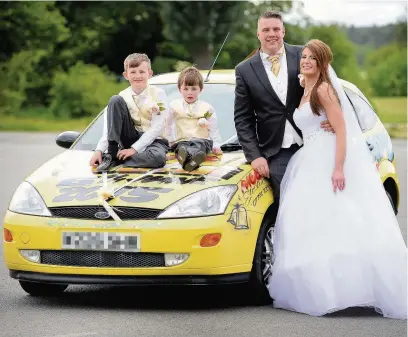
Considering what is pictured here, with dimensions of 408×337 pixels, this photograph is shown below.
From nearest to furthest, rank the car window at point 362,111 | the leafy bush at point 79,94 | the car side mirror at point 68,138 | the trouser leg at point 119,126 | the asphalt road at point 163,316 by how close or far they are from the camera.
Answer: the asphalt road at point 163,316, the trouser leg at point 119,126, the car side mirror at point 68,138, the car window at point 362,111, the leafy bush at point 79,94

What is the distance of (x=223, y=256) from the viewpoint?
303 inches

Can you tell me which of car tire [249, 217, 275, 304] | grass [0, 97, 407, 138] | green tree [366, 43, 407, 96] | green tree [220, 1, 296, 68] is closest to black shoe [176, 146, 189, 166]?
car tire [249, 217, 275, 304]

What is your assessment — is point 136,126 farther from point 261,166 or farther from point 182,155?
point 261,166

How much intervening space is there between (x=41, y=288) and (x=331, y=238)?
212 centimetres

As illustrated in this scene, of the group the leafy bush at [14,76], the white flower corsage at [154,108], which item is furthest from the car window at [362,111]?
the leafy bush at [14,76]

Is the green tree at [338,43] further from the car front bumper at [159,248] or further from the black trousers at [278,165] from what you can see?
the car front bumper at [159,248]

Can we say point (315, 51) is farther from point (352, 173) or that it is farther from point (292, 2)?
point (292, 2)

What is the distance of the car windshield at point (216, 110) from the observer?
29.7 ft

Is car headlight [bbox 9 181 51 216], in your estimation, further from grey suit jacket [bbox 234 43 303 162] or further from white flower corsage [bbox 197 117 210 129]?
grey suit jacket [bbox 234 43 303 162]

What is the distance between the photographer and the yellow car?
25.1ft

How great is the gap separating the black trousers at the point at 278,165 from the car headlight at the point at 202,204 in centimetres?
56

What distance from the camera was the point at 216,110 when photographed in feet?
30.1

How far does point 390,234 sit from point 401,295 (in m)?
0.45

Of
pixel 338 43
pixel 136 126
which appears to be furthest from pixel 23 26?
pixel 136 126
